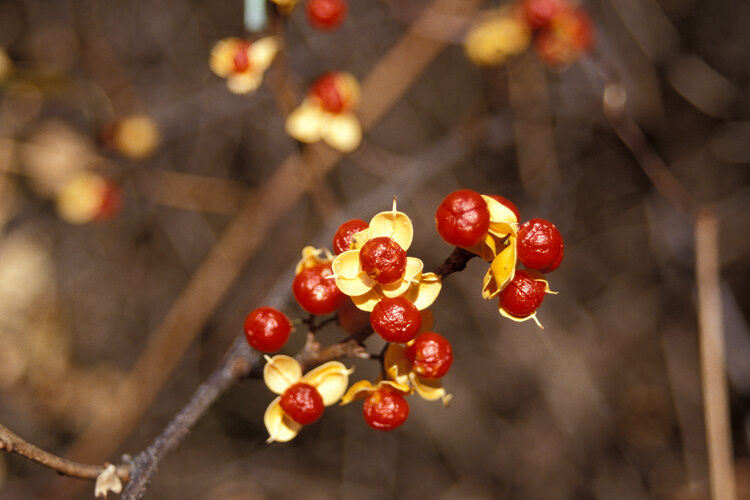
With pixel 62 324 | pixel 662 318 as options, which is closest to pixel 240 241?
pixel 62 324

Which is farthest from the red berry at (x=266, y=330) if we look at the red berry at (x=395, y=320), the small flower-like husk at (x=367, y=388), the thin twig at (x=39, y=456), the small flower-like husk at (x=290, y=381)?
the thin twig at (x=39, y=456)

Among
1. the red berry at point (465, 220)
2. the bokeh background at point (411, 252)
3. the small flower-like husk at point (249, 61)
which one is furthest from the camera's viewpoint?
the bokeh background at point (411, 252)

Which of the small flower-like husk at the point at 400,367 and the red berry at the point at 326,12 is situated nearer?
the small flower-like husk at the point at 400,367

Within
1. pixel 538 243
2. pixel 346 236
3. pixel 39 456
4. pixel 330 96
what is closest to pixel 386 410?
pixel 346 236

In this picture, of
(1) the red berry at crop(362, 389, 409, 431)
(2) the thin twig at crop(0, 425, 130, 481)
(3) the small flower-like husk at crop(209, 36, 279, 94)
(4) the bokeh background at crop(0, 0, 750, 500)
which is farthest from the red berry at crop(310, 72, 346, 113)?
(2) the thin twig at crop(0, 425, 130, 481)

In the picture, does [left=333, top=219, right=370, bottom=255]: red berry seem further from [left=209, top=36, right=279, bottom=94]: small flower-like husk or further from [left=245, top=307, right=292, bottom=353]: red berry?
[left=209, top=36, right=279, bottom=94]: small flower-like husk

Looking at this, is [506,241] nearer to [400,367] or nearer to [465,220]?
[465,220]

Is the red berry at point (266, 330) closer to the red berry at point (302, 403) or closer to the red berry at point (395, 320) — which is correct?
the red berry at point (302, 403)
